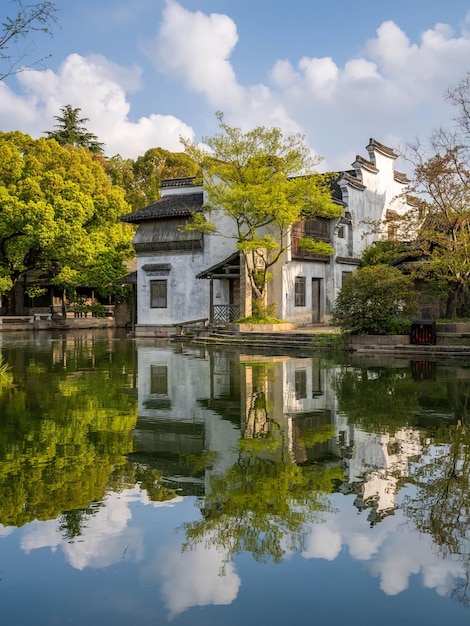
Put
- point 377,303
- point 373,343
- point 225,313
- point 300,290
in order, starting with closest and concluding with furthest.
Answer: point 377,303 < point 373,343 < point 225,313 < point 300,290

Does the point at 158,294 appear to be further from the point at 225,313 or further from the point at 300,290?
the point at 300,290

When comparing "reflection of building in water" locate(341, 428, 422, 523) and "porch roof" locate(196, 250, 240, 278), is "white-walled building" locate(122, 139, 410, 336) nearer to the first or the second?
"porch roof" locate(196, 250, 240, 278)

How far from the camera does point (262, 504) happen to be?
5926 mm

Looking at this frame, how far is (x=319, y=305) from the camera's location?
115 ft

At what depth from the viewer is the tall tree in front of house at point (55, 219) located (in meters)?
37.8

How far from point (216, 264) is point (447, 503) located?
27.0 m

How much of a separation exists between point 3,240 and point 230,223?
14520 mm

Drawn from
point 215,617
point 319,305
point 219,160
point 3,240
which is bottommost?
point 215,617

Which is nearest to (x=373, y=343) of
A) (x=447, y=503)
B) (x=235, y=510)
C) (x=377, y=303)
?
(x=377, y=303)

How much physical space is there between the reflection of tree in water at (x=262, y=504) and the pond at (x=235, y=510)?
0.02m

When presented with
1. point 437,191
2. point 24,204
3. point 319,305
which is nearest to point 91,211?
point 24,204

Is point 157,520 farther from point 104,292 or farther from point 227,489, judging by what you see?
point 104,292

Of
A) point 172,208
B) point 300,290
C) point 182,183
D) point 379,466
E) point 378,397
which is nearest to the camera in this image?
point 379,466

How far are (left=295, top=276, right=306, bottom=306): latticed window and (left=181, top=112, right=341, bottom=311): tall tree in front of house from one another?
2.52 metres
